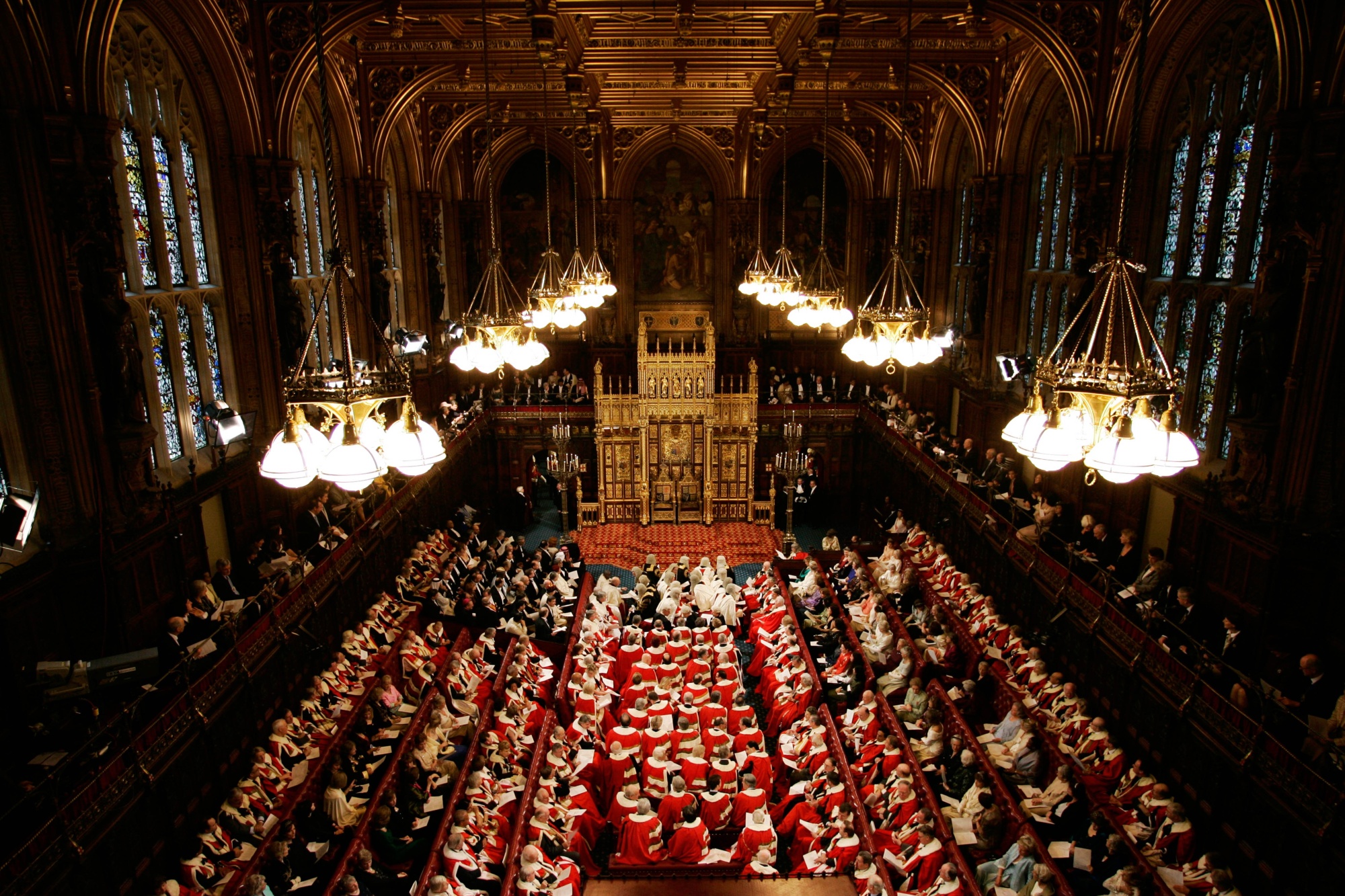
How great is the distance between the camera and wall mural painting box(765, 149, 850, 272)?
86.4 feet

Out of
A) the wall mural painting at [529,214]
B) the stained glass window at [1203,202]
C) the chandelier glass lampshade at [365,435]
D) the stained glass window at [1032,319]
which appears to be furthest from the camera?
the wall mural painting at [529,214]

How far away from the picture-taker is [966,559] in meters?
15.3

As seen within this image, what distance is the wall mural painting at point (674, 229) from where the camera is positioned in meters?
25.8

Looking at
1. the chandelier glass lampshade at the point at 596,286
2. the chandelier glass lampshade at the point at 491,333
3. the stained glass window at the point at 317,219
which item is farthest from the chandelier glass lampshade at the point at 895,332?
the stained glass window at the point at 317,219

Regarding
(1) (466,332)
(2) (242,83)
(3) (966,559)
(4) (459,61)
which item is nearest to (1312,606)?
(3) (966,559)

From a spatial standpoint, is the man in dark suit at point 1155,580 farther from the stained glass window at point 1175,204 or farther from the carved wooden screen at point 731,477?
the carved wooden screen at point 731,477

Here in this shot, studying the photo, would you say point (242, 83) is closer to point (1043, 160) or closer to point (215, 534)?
point (215, 534)

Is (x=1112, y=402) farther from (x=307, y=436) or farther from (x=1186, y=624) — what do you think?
(x=1186, y=624)

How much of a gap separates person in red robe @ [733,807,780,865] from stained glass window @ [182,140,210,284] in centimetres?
1073

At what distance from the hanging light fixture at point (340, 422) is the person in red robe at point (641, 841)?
649cm

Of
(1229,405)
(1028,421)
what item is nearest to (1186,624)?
(1229,405)

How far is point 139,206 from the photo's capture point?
10.9m

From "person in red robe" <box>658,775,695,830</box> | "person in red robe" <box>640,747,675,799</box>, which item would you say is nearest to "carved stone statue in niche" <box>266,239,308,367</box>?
"person in red robe" <box>640,747,675,799</box>

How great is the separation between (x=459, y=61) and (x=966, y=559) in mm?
13700
